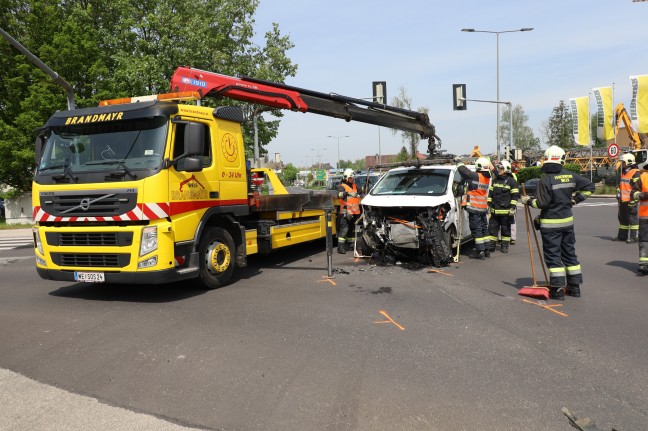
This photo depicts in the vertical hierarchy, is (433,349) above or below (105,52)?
below

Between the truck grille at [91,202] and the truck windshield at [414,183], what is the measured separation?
493 cm

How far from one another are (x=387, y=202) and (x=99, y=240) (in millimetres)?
4702

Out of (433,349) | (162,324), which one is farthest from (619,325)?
(162,324)

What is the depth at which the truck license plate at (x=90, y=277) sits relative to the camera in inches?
249

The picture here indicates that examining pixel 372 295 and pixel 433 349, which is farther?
pixel 372 295

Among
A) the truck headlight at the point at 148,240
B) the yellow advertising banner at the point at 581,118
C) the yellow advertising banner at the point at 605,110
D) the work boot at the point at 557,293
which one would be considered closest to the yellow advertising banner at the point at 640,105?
the yellow advertising banner at the point at 605,110

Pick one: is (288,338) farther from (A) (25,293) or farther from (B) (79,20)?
(B) (79,20)

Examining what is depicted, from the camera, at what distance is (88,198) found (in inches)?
247

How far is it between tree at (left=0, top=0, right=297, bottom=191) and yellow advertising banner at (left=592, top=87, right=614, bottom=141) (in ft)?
86.6

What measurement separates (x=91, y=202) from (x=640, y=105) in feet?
121

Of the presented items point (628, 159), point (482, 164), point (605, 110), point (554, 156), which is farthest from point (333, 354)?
point (605, 110)

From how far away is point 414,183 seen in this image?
9539 mm

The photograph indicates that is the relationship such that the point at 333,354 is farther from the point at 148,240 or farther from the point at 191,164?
the point at 191,164

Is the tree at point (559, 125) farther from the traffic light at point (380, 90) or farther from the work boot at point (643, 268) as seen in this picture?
the work boot at point (643, 268)
